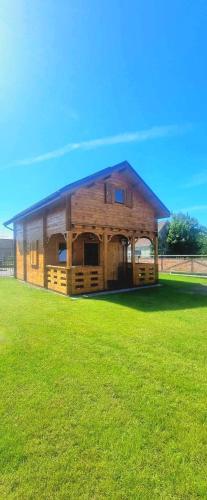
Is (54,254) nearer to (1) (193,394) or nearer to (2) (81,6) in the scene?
(2) (81,6)

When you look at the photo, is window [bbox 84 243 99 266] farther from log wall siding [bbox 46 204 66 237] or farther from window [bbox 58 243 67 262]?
log wall siding [bbox 46 204 66 237]

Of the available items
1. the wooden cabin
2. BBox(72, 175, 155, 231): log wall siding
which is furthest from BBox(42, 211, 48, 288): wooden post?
BBox(72, 175, 155, 231): log wall siding

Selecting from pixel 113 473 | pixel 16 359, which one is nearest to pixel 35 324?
pixel 16 359

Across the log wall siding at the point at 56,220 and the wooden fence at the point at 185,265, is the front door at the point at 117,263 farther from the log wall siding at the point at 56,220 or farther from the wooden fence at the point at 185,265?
the wooden fence at the point at 185,265

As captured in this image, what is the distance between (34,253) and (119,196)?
557 centimetres

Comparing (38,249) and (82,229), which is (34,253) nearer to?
(38,249)

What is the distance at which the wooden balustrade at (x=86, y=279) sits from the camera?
10578 millimetres

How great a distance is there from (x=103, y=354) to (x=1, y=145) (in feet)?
45.2

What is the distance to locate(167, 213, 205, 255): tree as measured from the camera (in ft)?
104

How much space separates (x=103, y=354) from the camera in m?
4.48

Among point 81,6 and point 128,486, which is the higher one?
point 81,6

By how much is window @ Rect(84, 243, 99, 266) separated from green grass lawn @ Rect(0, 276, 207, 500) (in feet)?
24.3

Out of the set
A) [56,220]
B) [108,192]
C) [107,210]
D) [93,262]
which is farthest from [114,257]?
[56,220]

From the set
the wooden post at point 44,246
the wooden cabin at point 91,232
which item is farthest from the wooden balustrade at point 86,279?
the wooden post at point 44,246
